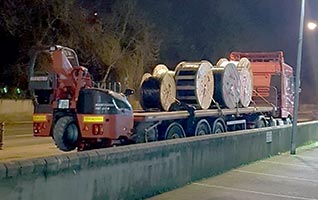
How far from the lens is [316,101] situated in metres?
80.8

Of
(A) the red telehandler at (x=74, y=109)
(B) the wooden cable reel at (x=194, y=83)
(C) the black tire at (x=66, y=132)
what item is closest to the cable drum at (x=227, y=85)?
(B) the wooden cable reel at (x=194, y=83)

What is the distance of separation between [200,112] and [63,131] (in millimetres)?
4625

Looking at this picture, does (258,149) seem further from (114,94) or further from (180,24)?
(180,24)

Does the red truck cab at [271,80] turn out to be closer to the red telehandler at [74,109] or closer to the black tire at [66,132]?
the red telehandler at [74,109]

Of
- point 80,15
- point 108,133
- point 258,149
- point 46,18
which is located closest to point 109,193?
point 108,133

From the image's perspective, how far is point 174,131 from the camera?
16.2 meters

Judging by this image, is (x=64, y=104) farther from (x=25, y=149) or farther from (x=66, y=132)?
(x=25, y=149)

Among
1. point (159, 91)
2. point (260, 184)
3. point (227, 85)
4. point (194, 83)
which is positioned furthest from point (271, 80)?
point (260, 184)

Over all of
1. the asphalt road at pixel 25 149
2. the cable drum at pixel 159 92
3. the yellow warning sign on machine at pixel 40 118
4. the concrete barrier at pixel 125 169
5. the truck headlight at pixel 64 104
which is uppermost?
the cable drum at pixel 159 92

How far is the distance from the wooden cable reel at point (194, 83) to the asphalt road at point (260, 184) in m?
2.84

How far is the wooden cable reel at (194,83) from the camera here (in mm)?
17703

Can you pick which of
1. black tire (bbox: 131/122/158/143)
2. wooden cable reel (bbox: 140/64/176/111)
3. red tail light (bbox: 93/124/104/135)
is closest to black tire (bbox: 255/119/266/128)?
wooden cable reel (bbox: 140/64/176/111)

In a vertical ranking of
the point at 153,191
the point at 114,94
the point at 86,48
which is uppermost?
the point at 86,48

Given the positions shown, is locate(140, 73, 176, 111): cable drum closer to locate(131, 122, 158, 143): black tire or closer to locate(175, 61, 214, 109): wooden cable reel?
locate(175, 61, 214, 109): wooden cable reel
